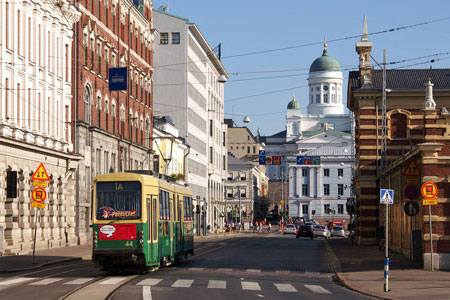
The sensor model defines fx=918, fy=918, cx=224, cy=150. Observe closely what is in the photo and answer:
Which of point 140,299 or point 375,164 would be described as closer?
point 140,299

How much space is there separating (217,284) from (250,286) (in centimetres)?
97

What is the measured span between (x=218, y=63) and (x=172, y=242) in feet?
286

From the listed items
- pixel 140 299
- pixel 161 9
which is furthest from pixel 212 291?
pixel 161 9

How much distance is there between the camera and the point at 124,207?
2800 cm

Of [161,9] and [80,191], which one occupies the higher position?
[161,9]

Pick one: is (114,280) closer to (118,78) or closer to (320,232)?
(118,78)

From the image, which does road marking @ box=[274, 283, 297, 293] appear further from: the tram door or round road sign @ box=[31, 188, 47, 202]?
round road sign @ box=[31, 188, 47, 202]

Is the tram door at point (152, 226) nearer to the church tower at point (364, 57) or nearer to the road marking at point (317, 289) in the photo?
the road marking at point (317, 289)

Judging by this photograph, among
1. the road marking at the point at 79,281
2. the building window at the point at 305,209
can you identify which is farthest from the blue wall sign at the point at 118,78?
the building window at the point at 305,209

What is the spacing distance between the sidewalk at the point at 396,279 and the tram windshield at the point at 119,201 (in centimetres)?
680

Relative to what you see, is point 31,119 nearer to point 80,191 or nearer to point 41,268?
point 80,191

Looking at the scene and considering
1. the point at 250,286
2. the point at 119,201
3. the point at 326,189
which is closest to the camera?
the point at 250,286

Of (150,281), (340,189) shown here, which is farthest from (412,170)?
(340,189)

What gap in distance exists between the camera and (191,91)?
329 feet
